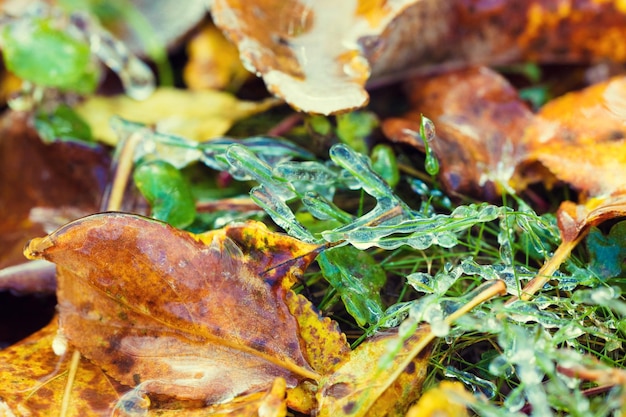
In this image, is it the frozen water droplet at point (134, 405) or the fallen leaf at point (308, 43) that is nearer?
the frozen water droplet at point (134, 405)

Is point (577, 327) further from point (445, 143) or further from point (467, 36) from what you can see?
point (467, 36)

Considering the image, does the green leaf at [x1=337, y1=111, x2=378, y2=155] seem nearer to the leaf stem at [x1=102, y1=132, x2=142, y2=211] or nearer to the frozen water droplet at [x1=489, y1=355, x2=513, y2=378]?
the leaf stem at [x1=102, y1=132, x2=142, y2=211]

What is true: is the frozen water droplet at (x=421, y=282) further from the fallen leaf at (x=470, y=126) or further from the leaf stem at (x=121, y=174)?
the leaf stem at (x=121, y=174)

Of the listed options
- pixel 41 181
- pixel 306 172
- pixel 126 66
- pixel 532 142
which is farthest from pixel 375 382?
pixel 126 66

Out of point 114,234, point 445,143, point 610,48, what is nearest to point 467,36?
point 610,48

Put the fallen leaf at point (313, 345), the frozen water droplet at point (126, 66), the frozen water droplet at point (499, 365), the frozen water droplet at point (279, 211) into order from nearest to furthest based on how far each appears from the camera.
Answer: the frozen water droplet at point (499, 365) → the fallen leaf at point (313, 345) → the frozen water droplet at point (279, 211) → the frozen water droplet at point (126, 66)

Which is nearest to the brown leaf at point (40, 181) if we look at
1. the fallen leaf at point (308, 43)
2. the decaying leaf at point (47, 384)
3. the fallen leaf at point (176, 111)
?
the fallen leaf at point (176, 111)

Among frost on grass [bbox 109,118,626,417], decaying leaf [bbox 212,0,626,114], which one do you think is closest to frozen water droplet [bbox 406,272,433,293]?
frost on grass [bbox 109,118,626,417]

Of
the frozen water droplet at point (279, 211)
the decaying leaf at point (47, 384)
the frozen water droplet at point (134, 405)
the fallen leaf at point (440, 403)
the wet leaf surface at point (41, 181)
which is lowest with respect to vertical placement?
the decaying leaf at point (47, 384)
